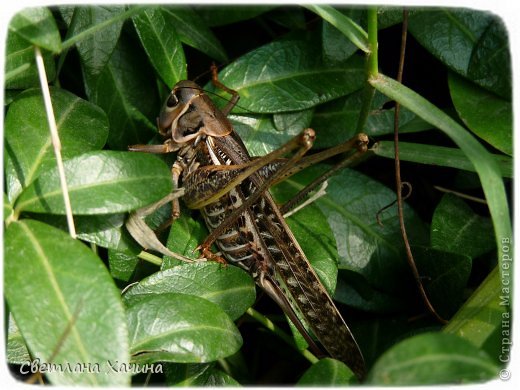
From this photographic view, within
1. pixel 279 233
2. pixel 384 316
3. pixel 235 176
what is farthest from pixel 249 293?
pixel 384 316

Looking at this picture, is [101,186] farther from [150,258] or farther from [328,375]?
[328,375]

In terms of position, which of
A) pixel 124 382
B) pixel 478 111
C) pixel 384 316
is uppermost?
pixel 478 111

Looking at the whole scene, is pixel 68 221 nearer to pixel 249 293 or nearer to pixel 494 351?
pixel 249 293

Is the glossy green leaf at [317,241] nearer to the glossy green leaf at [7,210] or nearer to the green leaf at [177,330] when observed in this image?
the green leaf at [177,330]

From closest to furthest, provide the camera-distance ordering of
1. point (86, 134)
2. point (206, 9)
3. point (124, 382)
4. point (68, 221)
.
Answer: point (124, 382)
point (68, 221)
point (86, 134)
point (206, 9)

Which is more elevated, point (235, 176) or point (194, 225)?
point (235, 176)

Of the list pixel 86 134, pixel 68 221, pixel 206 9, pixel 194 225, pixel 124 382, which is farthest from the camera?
pixel 206 9
